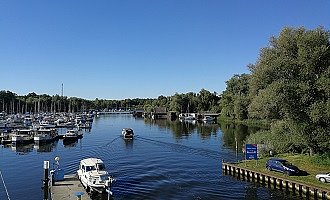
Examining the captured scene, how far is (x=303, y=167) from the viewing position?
135ft

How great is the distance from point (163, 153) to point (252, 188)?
90.8 ft

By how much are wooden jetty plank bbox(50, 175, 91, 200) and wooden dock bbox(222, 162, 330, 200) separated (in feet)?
61.4

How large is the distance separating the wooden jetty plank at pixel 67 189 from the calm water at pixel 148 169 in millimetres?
2692

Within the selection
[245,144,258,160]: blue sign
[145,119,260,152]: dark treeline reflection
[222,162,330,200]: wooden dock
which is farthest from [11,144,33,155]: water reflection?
[245,144,258,160]: blue sign

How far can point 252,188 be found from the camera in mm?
38062

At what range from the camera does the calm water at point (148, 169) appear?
36625 mm

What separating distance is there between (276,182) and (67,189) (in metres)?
21.2

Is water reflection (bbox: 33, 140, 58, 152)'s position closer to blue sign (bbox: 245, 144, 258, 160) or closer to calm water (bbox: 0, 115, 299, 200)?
calm water (bbox: 0, 115, 299, 200)

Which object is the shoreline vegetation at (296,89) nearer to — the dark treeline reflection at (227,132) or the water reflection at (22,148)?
the dark treeline reflection at (227,132)

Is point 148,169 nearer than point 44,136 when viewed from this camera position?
Yes

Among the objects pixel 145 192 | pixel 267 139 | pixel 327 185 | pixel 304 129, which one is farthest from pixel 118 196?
pixel 267 139

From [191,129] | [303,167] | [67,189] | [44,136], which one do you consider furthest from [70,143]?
[303,167]

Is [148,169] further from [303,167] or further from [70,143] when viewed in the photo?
[70,143]

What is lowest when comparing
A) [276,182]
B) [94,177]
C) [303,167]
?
[276,182]
